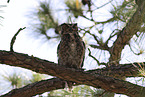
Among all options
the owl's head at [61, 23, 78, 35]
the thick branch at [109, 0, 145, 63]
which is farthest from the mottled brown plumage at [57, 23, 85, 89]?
the thick branch at [109, 0, 145, 63]

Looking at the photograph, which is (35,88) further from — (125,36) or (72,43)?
(125,36)

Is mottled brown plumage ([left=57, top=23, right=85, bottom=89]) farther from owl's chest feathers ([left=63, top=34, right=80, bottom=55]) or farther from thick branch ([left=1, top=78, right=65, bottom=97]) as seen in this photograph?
thick branch ([left=1, top=78, right=65, bottom=97])

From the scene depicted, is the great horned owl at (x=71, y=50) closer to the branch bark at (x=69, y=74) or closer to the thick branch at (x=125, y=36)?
the thick branch at (x=125, y=36)

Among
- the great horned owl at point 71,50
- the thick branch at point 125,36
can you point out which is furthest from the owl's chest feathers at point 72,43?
the thick branch at point 125,36

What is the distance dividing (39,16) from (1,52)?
1.23 m

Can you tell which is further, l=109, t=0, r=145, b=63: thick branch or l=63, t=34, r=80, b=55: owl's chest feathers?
l=63, t=34, r=80, b=55: owl's chest feathers

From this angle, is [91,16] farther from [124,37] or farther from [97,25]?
[124,37]

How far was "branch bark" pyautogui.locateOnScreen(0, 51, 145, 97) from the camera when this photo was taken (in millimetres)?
1641

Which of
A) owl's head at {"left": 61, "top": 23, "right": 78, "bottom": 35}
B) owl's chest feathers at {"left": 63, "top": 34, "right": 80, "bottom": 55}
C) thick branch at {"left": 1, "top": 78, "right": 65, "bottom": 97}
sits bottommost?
thick branch at {"left": 1, "top": 78, "right": 65, "bottom": 97}

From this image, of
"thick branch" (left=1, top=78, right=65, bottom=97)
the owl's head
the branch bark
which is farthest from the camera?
the owl's head

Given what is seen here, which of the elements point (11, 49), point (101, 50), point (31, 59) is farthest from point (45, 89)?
point (101, 50)

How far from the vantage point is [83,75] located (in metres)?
1.80

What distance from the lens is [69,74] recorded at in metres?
1.80

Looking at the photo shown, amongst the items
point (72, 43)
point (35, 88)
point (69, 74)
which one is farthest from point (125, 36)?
point (35, 88)
